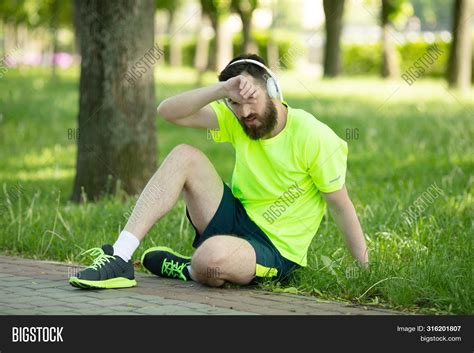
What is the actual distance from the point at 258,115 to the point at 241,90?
219mm

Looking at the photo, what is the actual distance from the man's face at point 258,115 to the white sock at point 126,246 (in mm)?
874

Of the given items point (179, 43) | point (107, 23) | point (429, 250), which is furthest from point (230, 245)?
point (179, 43)

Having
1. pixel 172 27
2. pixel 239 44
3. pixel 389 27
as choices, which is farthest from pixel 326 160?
pixel 172 27

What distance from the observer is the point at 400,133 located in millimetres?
12586

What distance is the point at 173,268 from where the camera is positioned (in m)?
5.39

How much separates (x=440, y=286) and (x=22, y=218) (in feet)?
11.7

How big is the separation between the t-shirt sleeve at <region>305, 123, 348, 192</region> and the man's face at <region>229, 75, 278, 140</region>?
0.25 meters

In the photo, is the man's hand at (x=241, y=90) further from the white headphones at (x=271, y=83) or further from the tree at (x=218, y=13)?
the tree at (x=218, y=13)

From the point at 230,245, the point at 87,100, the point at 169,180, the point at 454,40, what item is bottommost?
the point at 230,245

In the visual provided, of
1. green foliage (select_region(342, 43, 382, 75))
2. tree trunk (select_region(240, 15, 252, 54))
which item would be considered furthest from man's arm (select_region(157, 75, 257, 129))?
green foliage (select_region(342, 43, 382, 75))

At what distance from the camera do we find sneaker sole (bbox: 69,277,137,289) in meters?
4.86

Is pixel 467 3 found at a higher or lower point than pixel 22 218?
higher

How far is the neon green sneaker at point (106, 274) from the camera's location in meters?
4.87

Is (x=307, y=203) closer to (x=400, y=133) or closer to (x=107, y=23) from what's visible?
(x=107, y=23)
